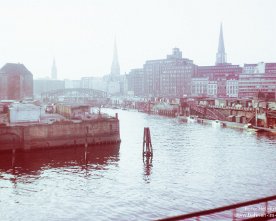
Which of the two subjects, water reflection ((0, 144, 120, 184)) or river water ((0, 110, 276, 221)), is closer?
river water ((0, 110, 276, 221))

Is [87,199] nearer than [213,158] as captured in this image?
Yes

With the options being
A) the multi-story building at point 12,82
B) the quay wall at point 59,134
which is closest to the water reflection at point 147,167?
the quay wall at point 59,134

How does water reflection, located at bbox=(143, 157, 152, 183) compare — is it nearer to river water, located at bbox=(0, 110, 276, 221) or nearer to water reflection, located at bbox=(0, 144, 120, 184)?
river water, located at bbox=(0, 110, 276, 221)

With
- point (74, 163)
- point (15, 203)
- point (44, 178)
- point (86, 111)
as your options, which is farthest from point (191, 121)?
point (15, 203)

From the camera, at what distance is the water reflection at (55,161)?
50.7m

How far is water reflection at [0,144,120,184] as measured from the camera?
50.7 meters

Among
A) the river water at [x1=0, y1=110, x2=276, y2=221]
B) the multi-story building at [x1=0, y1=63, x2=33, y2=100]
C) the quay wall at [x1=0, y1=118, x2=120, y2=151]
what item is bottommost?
the river water at [x1=0, y1=110, x2=276, y2=221]

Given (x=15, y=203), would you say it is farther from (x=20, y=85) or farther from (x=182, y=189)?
(x=20, y=85)

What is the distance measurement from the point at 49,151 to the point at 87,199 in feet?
99.4

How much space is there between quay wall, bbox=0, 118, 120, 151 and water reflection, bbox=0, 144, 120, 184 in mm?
1718

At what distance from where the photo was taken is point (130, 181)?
4566 cm

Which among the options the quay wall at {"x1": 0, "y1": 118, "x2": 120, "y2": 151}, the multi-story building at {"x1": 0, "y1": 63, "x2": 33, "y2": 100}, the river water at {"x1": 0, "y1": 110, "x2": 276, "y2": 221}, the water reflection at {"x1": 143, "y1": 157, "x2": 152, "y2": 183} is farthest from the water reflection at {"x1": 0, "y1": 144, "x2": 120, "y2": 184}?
the multi-story building at {"x1": 0, "y1": 63, "x2": 33, "y2": 100}

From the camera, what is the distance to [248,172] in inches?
1982

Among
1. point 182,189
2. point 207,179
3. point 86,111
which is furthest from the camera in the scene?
point 86,111
